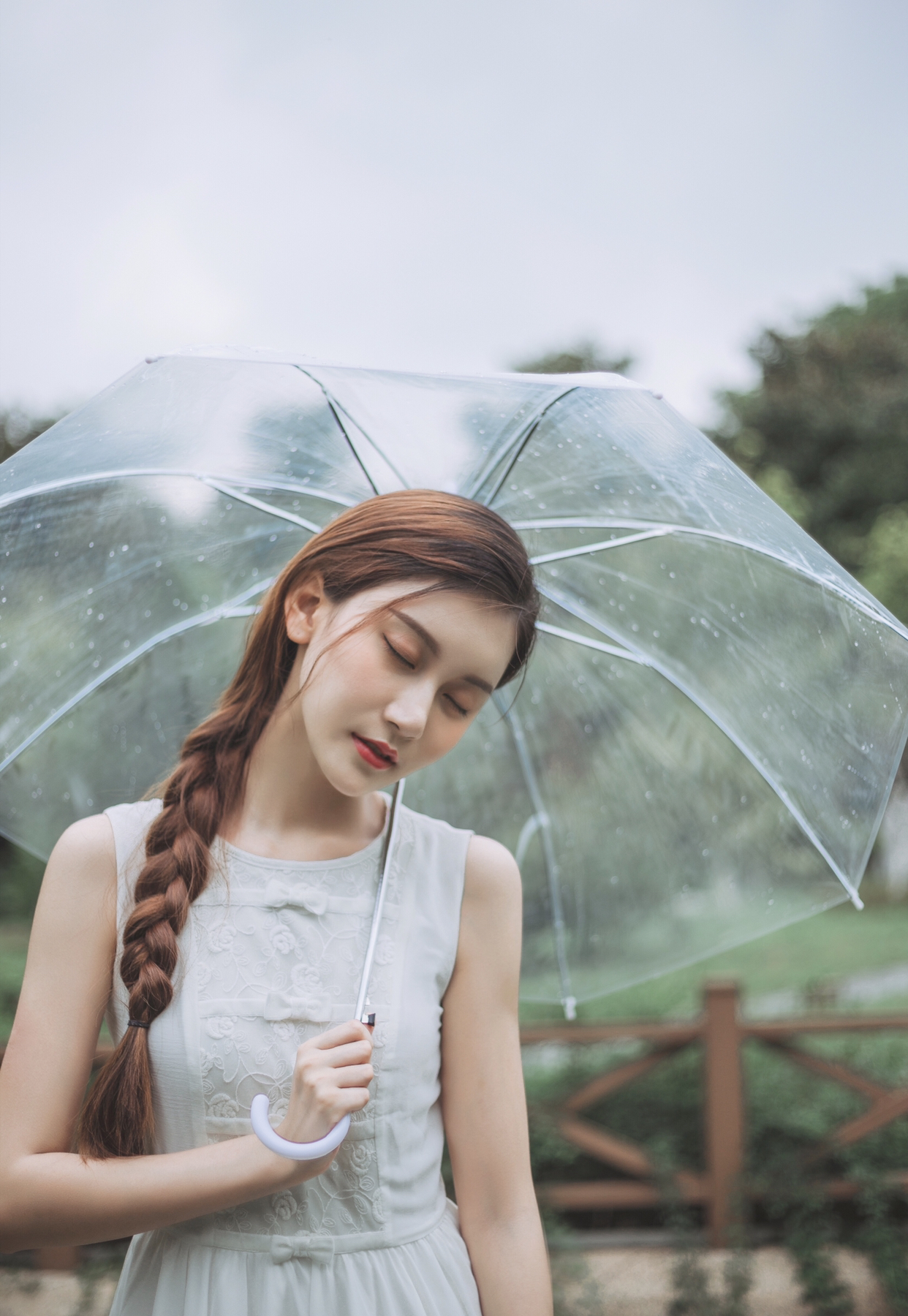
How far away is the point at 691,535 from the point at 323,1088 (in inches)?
38.8

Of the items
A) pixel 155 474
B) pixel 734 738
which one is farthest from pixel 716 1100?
pixel 155 474

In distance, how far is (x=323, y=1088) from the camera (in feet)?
3.96

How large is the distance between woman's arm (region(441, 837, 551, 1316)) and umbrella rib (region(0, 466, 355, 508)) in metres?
0.72

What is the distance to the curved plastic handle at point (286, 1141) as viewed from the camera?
3.88 ft

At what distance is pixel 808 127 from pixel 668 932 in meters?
6.01

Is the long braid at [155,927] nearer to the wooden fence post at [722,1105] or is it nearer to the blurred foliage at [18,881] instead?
the wooden fence post at [722,1105]

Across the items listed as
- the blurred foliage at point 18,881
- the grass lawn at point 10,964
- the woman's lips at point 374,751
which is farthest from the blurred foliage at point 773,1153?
the blurred foliage at point 18,881

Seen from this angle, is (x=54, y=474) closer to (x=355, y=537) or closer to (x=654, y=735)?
(x=355, y=537)

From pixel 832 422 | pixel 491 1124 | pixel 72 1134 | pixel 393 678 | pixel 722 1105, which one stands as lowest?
pixel 832 422

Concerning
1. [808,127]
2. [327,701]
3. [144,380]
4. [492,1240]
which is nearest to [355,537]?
[327,701]

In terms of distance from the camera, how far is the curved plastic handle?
3.88 ft

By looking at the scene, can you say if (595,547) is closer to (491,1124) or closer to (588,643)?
(588,643)

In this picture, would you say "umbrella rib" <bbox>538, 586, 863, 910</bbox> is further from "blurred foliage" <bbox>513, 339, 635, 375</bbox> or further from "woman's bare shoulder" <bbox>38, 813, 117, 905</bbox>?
"blurred foliage" <bbox>513, 339, 635, 375</bbox>

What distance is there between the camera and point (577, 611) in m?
1.91
